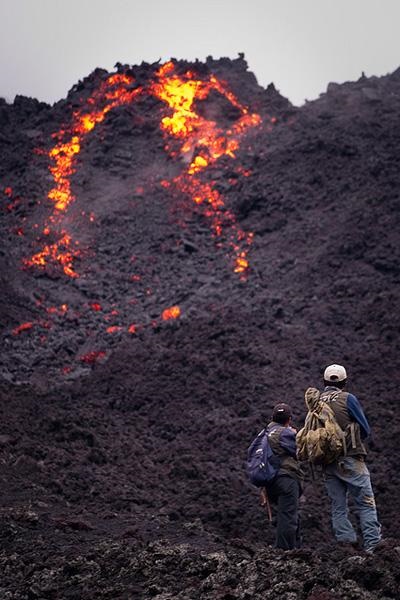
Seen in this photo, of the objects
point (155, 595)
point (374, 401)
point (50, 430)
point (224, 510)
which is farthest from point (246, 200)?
point (155, 595)

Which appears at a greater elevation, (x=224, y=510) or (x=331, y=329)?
(x=331, y=329)

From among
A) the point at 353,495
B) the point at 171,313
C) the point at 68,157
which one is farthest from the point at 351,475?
the point at 68,157

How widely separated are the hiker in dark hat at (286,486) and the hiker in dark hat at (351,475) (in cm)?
28

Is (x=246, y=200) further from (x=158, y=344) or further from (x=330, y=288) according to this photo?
(x=158, y=344)

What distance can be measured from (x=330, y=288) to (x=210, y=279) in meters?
3.32

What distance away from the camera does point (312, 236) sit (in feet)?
61.3

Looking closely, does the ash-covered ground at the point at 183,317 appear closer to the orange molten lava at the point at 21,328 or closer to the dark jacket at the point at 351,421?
the orange molten lava at the point at 21,328

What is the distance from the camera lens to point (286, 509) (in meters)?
5.52

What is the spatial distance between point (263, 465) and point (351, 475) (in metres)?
0.69

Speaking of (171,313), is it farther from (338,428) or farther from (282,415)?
(338,428)

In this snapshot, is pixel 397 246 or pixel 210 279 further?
pixel 210 279

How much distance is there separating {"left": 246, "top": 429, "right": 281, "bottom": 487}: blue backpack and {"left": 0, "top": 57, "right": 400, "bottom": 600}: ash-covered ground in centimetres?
53

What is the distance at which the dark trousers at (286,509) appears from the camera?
552 centimetres

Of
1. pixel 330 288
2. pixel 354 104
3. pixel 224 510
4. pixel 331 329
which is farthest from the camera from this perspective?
pixel 354 104
